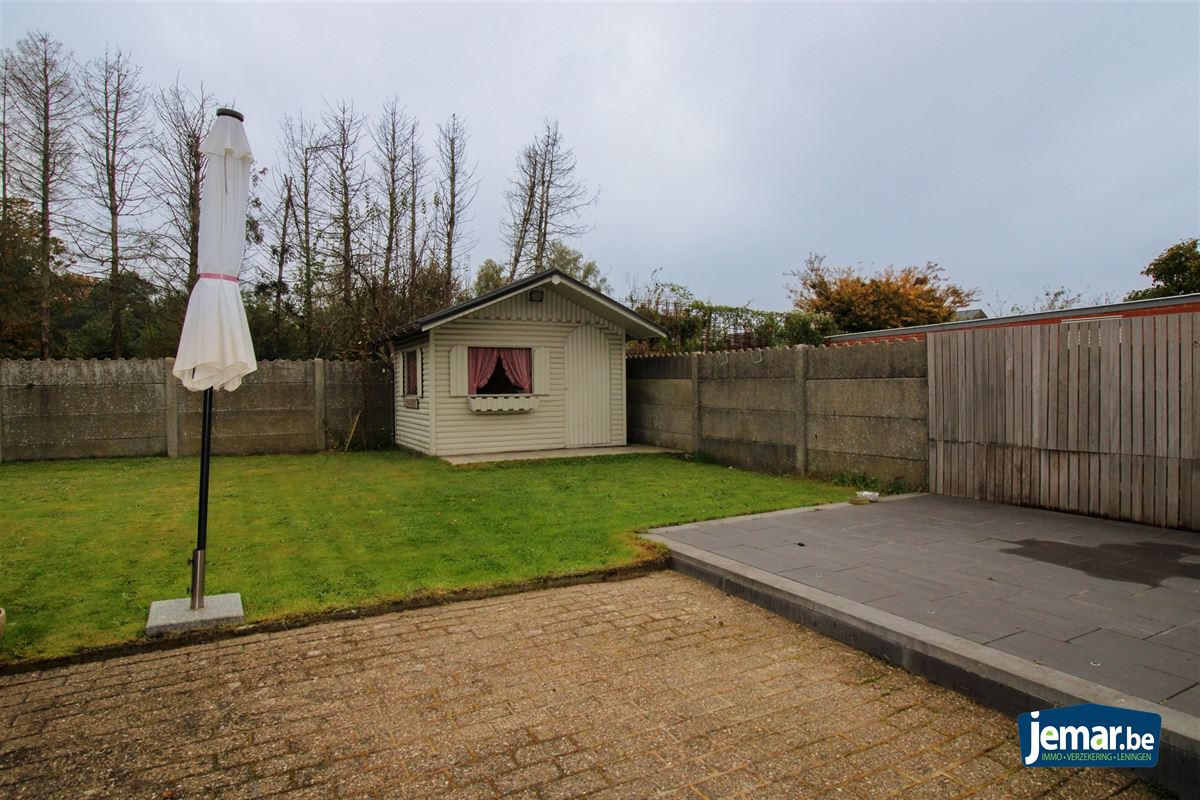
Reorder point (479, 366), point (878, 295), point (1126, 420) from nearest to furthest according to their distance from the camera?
point (1126, 420) < point (479, 366) < point (878, 295)

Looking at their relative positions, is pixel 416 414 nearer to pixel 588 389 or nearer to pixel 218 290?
pixel 588 389

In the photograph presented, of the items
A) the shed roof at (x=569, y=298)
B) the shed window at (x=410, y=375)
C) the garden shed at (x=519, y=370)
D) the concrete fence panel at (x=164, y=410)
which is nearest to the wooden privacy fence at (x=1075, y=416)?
the shed roof at (x=569, y=298)

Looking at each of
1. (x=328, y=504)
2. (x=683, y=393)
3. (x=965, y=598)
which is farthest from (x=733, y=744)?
(x=683, y=393)

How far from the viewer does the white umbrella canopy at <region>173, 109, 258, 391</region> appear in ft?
11.7

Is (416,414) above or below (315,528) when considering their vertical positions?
above

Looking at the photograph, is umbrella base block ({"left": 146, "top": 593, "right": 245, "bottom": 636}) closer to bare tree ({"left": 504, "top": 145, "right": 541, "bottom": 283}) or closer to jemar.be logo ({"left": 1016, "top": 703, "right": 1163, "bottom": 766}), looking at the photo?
jemar.be logo ({"left": 1016, "top": 703, "right": 1163, "bottom": 766})

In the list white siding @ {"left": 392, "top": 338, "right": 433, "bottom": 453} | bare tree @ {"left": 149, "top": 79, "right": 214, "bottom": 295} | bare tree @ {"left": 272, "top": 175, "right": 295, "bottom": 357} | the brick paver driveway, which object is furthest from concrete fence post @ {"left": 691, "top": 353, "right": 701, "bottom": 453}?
bare tree @ {"left": 149, "top": 79, "right": 214, "bottom": 295}

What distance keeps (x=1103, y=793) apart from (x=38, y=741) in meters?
3.83

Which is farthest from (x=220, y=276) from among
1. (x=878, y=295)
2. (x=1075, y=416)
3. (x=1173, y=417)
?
(x=878, y=295)

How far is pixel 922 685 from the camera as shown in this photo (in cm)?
299

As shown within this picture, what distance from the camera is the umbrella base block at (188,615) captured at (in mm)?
3535

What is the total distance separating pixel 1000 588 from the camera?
13.1ft

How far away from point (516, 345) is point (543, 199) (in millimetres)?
12084

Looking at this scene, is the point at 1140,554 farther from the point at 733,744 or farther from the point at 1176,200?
the point at 1176,200
